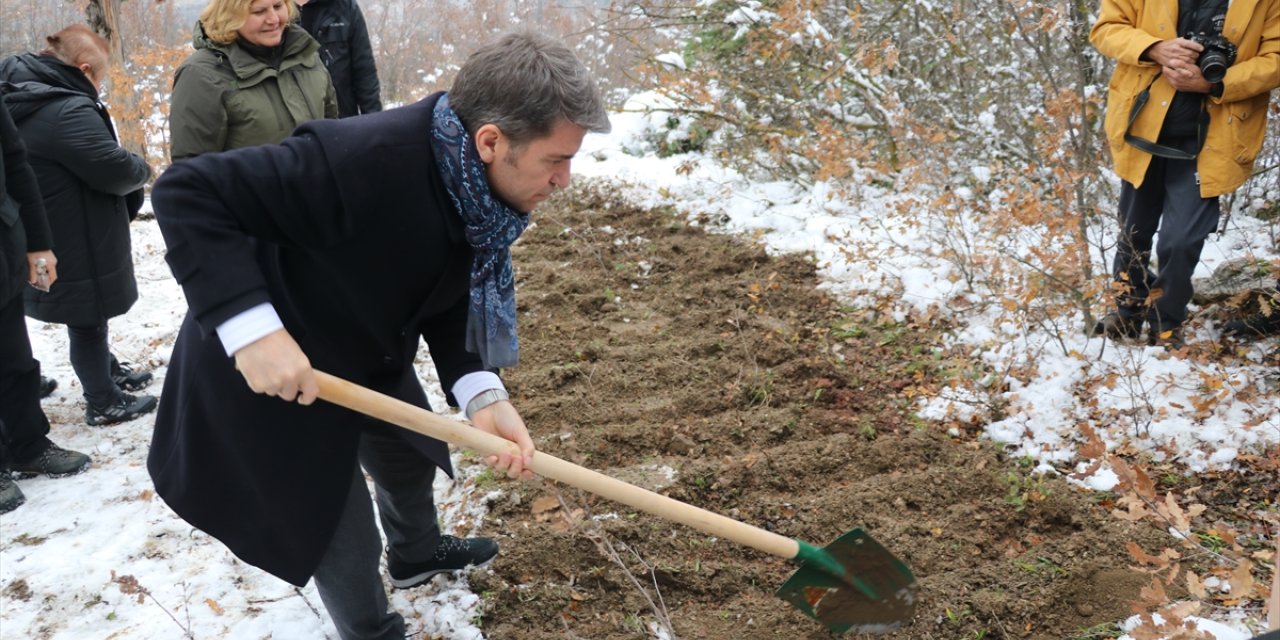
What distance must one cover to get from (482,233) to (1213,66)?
3.00 m

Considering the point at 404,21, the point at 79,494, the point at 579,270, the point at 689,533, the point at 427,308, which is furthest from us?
the point at 404,21

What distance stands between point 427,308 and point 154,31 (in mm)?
13198

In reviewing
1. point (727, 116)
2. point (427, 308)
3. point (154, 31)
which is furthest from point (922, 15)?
point (154, 31)

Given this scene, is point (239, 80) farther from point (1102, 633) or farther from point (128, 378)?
point (1102, 633)

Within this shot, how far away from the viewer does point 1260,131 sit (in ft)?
11.3

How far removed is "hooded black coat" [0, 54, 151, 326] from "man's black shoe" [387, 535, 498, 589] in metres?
2.19

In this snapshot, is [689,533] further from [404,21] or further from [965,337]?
[404,21]

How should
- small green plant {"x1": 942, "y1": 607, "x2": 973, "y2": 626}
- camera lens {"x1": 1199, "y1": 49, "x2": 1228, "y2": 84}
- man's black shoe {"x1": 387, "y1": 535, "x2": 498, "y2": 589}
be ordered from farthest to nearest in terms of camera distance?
1. camera lens {"x1": 1199, "y1": 49, "x2": 1228, "y2": 84}
2. man's black shoe {"x1": 387, "y1": 535, "x2": 498, "y2": 589}
3. small green plant {"x1": 942, "y1": 607, "x2": 973, "y2": 626}

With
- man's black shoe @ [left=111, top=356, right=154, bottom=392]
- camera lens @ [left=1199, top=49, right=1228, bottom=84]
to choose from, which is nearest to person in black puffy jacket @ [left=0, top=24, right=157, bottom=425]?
man's black shoe @ [left=111, top=356, right=154, bottom=392]

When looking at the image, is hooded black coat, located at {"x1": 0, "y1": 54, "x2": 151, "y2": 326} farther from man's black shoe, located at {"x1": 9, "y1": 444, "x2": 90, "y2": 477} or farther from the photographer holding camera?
the photographer holding camera

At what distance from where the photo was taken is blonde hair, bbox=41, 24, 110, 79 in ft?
12.4

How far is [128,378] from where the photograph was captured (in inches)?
185

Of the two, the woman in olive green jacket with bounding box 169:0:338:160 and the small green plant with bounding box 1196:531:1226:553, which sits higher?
the woman in olive green jacket with bounding box 169:0:338:160

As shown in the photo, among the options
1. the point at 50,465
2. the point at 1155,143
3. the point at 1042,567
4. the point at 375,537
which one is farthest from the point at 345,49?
the point at 1042,567
